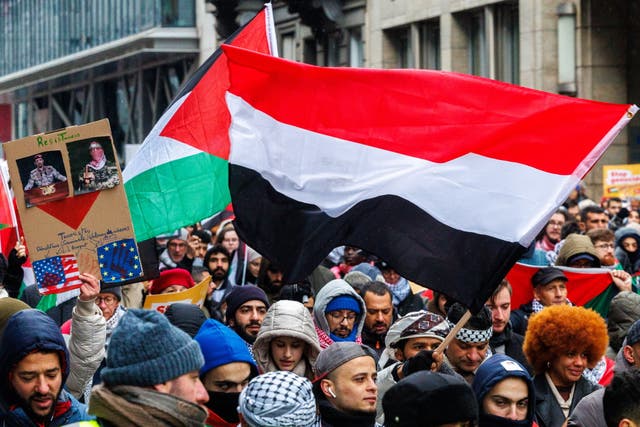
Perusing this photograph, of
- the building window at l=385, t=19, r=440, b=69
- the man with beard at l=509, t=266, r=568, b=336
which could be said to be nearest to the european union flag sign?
the man with beard at l=509, t=266, r=568, b=336

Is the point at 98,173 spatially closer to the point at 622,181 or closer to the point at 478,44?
the point at 622,181

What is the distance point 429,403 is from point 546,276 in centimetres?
470

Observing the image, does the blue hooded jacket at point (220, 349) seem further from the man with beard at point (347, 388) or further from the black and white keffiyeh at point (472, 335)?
the black and white keffiyeh at point (472, 335)

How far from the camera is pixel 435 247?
6.70 m

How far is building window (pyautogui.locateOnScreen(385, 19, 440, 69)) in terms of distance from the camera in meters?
30.8

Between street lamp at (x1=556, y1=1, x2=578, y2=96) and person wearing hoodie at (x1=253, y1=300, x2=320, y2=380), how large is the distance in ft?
62.5

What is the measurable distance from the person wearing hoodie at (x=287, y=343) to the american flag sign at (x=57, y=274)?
0.96m

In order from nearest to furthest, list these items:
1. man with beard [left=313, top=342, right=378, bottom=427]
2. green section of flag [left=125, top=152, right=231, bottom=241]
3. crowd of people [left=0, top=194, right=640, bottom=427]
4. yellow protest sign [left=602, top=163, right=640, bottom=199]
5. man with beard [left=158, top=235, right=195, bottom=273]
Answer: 1. crowd of people [left=0, top=194, right=640, bottom=427]
2. man with beard [left=313, top=342, right=378, bottom=427]
3. green section of flag [left=125, top=152, right=231, bottom=241]
4. man with beard [left=158, top=235, right=195, bottom=273]
5. yellow protest sign [left=602, top=163, right=640, bottom=199]

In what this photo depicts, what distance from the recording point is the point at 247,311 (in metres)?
8.73

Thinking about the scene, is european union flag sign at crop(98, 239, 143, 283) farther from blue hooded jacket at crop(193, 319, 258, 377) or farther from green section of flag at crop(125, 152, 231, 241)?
green section of flag at crop(125, 152, 231, 241)

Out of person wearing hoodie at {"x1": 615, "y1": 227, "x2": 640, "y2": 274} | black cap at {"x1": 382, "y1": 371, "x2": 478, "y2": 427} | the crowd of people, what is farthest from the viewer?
person wearing hoodie at {"x1": 615, "y1": 227, "x2": 640, "y2": 274}

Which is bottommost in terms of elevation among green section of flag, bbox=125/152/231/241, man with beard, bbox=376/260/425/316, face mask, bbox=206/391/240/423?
man with beard, bbox=376/260/425/316

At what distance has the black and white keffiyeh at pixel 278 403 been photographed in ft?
17.4

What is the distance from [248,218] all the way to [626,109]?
185 centimetres
